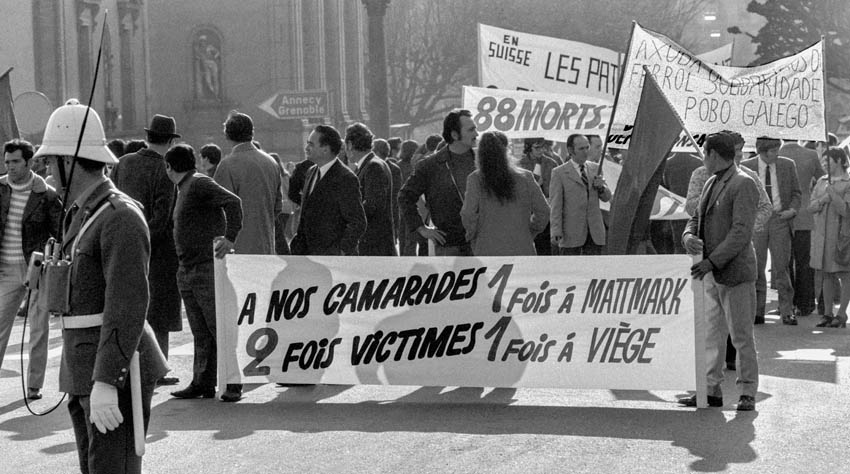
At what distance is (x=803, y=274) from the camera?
14266mm

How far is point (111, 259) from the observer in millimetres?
4996

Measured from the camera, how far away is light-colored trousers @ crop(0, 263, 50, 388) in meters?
9.76

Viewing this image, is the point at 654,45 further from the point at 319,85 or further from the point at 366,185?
the point at 319,85

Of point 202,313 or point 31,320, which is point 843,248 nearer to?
point 202,313

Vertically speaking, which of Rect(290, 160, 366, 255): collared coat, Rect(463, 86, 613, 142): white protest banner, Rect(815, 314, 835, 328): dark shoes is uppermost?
Rect(463, 86, 613, 142): white protest banner

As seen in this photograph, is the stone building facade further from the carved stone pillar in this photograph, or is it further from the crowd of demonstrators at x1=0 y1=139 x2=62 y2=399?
the crowd of demonstrators at x1=0 y1=139 x2=62 y2=399

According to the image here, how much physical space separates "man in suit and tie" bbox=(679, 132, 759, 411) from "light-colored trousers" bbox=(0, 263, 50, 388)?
425 centimetres

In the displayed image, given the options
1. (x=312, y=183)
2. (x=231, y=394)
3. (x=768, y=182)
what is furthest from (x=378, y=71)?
(x=231, y=394)

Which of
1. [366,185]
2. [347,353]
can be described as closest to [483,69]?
[366,185]

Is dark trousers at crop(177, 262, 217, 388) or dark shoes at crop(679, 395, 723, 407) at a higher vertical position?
dark trousers at crop(177, 262, 217, 388)

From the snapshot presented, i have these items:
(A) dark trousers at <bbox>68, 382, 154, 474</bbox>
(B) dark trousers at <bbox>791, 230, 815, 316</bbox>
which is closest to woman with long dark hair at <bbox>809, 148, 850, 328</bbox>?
(B) dark trousers at <bbox>791, 230, 815, 316</bbox>

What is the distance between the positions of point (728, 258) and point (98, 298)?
475cm

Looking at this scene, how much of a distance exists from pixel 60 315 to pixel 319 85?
1697 inches

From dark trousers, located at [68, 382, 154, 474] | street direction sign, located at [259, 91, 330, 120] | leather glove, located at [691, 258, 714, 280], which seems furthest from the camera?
street direction sign, located at [259, 91, 330, 120]
